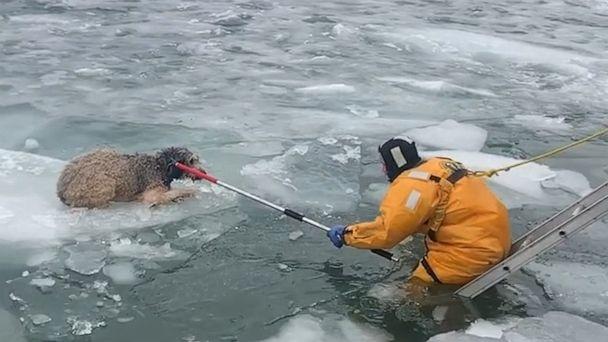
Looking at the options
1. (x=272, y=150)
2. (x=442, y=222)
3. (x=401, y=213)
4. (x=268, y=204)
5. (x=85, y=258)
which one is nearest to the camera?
(x=401, y=213)

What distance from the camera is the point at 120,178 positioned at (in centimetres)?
498

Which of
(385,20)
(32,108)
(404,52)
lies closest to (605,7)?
(385,20)

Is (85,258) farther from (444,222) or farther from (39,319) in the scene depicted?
(444,222)

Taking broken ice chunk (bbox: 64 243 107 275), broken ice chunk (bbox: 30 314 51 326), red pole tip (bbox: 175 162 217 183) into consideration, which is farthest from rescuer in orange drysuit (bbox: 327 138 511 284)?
broken ice chunk (bbox: 30 314 51 326)

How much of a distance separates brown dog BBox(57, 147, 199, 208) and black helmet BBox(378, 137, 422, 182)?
161 cm

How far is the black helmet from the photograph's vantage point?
4020mm

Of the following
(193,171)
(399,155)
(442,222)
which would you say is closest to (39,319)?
(193,171)

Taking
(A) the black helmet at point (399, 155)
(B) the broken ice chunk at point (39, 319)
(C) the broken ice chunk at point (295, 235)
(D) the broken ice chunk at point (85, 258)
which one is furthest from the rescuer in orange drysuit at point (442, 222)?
(B) the broken ice chunk at point (39, 319)

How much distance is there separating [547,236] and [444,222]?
0.53 meters

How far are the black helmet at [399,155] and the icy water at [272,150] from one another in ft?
2.24

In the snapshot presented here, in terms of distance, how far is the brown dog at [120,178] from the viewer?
16.0 feet

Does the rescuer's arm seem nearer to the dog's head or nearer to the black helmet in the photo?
the black helmet

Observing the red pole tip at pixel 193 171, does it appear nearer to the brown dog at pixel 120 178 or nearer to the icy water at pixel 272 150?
the brown dog at pixel 120 178

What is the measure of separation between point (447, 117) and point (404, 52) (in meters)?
2.93
